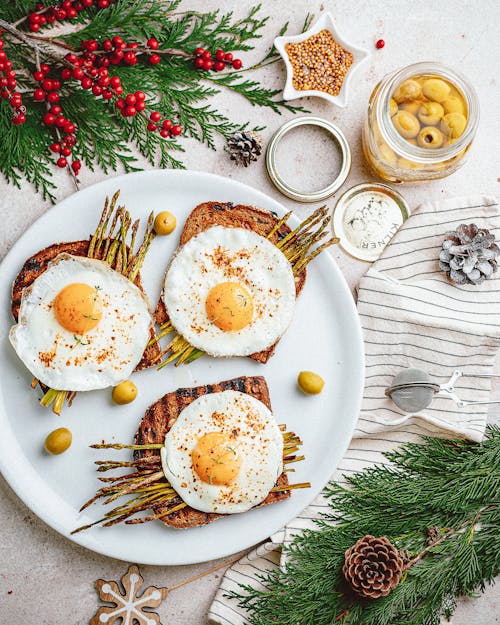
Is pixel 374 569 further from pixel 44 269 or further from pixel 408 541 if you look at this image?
pixel 44 269

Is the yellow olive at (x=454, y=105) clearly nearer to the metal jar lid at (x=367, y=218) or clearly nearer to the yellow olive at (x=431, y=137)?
the yellow olive at (x=431, y=137)

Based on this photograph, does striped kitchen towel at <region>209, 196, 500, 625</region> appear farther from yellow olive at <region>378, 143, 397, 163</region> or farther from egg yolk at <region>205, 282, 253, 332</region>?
egg yolk at <region>205, 282, 253, 332</region>

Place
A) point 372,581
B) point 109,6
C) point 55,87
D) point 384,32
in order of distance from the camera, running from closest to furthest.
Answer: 1. point 372,581
2. point 55,87
3. point 109,6
4. point 384,32

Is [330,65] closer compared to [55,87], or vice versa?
[55,87]

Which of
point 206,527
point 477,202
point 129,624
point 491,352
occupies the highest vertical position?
point 477,202

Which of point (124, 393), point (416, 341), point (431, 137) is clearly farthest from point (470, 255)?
point (124, 393)

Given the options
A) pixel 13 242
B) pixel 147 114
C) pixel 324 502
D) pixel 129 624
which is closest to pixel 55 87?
pixel 147 114

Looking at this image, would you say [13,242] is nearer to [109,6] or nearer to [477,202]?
[109,6]
